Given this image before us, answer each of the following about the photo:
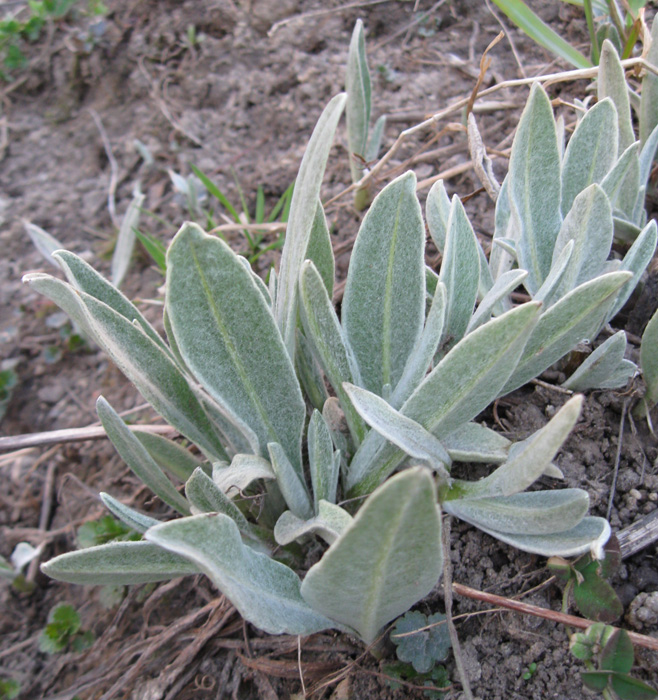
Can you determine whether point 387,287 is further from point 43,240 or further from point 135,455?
point 43,240

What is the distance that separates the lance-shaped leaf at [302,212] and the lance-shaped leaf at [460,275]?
28 centimetres

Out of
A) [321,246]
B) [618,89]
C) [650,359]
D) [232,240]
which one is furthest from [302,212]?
[232,240]

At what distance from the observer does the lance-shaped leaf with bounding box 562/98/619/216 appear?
4.03ft

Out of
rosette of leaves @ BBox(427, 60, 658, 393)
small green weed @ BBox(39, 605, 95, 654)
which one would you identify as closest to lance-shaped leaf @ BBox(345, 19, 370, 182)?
rosette of leaves @ BBox(427, 60, 658, 393)

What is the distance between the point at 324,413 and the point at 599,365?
57 cm

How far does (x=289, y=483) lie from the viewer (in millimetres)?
1037

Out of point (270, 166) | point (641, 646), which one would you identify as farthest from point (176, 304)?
point (270, 166)

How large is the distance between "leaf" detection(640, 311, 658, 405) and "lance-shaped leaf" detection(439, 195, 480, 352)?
1.15 ft

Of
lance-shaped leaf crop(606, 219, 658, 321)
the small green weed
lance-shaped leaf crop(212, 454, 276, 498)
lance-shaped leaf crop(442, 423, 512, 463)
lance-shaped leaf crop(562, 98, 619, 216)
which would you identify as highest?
lance-shaped leaf crop(562, 98, 619, 216)

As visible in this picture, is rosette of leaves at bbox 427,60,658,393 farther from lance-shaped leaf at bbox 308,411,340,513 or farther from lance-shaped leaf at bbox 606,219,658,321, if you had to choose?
lance-shaped leaf at bbox 308,411,340,513

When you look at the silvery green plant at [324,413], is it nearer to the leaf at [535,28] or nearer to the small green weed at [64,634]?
the small green weed at [64,634]

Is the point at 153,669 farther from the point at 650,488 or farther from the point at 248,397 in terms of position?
the point at 650,488

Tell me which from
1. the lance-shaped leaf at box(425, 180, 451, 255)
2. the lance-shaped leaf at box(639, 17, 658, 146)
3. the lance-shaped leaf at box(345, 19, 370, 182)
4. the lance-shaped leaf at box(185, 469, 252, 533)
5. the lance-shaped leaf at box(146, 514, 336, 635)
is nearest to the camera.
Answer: the lance-shaped leaf at box(146, 514, 336, 635)

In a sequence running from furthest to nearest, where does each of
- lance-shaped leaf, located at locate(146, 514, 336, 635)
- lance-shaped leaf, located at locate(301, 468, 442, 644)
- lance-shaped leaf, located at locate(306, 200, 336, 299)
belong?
lance-shaped leaf, located at locate(306, 200, 336, 299) → lance-shaped leaf, located at locate(146, 514, 336, 635) → lance-shaped leaf, located at locate(301, 468, 442, 644)
